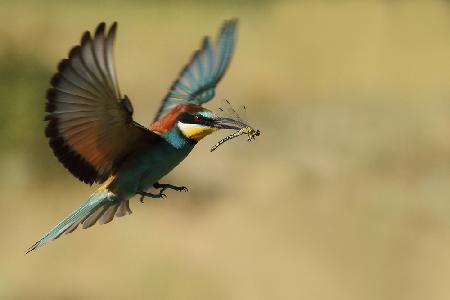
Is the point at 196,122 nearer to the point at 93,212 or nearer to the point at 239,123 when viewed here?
the point at 239,123

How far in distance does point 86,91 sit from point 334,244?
192 cm

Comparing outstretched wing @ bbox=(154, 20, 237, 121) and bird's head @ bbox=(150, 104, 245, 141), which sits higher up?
outstretched wing @ bbox=(154, 20, 237, 121)

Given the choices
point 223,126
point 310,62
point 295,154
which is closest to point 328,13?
point 310,62

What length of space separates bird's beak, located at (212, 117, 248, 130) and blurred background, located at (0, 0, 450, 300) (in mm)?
1514

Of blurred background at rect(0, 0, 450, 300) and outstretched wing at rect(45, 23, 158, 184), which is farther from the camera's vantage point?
blurred background at rect(0, 0, 450, 300)

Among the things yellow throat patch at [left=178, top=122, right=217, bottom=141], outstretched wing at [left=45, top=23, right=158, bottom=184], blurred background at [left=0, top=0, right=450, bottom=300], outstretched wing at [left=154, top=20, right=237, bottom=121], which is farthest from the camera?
blurred background at [left=0, top=0, right=450, bottom=300]

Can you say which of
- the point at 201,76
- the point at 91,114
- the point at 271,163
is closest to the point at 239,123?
the point at 91,114

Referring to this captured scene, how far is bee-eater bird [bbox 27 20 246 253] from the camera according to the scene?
895mm

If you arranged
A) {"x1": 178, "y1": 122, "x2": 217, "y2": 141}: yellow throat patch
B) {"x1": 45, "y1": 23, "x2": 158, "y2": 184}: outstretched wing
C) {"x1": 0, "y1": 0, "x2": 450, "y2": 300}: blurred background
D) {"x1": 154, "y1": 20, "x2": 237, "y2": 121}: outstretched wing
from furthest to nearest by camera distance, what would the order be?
1. {"x1": 0, "y1": 0, "x2": 450, "y2": 300}: blurred background
2. {"x1": 154, "y1": 20, "x2": 237, "y2": 121}: outstretched wing
3. {"x1": 178, "y1": 122, "x2": 217, "y2": 141}: yellow throat patch
4. {"x1": 45, "y1": 23, "x2": 158, "y2": 184}: outstretched wing

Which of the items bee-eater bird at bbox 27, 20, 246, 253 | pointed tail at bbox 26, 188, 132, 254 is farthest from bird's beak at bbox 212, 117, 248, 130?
pointed tail at bbox 26, 188, 132, 254

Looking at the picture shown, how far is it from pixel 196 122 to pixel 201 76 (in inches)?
9.2

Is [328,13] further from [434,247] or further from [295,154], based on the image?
[434,247]

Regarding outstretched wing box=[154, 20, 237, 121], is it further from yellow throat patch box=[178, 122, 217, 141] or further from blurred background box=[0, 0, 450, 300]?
blurred background box=[0, 0, 450, 300]

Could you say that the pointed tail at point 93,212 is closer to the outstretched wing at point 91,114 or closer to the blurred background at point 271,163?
the outstretched wing at point 91,114
